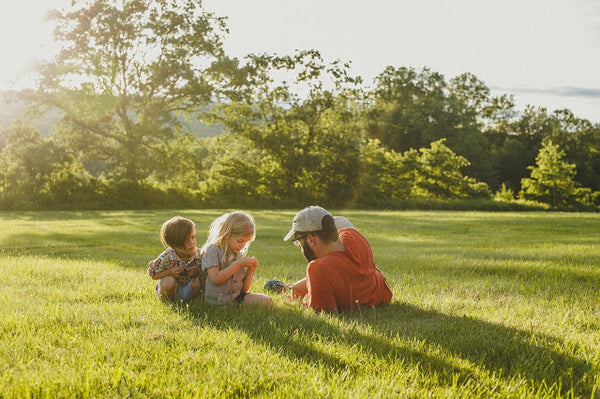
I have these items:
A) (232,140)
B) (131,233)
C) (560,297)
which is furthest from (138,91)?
(560,297)

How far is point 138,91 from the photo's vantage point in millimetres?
30859

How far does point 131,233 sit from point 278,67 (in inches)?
882

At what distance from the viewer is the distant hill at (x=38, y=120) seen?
30.6 metres

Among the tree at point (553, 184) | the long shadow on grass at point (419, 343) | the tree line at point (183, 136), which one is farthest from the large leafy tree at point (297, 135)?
the long shadow on grass at point (419, 343)

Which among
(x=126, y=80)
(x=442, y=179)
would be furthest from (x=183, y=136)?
(x=442, y=179)

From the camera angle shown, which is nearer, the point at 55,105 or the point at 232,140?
the point at 55,105

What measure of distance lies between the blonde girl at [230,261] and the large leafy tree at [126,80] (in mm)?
27047

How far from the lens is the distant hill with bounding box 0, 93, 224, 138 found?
30600 millimetres

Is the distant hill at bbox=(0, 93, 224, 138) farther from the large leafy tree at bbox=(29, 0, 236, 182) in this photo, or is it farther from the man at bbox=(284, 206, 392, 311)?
the man at bbox=(284, 206, 392, 311)

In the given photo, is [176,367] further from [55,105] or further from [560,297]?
[55,105]

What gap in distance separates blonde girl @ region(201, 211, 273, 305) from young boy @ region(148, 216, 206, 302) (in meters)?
0.21

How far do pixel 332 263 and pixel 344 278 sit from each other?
247 mm

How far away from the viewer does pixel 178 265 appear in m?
4.94

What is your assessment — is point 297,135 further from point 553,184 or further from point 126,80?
point 553,184
